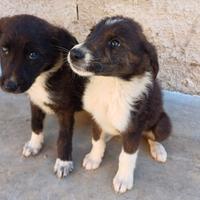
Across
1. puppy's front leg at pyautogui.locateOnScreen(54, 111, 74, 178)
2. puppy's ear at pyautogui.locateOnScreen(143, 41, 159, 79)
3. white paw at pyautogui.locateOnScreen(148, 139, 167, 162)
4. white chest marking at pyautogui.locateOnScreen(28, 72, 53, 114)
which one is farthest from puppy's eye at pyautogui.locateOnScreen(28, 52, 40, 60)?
white paw at pyautogui.locateOnScreen(148, 139, 167, 162)

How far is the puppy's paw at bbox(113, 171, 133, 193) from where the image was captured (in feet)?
9.73

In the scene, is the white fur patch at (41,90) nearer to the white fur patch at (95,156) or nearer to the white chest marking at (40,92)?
the white chest marking at (40,92)

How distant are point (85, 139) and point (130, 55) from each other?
1.03m

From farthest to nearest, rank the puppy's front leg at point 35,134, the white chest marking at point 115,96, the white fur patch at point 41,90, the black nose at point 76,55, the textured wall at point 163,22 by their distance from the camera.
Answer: the textured wall at point 163,22
the puppy's front leg at point 35,134
the white fur patch at point 41,90
the white chest marking at point 115,96
the black nose at point 76,55

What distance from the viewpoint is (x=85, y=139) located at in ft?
11.3

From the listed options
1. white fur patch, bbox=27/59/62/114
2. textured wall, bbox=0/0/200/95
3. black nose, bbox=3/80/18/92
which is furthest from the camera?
textured wall, bbox=0/0/200/95

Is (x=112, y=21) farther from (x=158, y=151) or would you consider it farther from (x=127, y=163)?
(x=158, y=151)

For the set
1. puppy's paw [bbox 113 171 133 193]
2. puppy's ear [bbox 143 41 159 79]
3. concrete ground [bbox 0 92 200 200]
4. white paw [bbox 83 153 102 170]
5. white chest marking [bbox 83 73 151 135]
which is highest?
puppy's ear [bbox 143 41 159 79]

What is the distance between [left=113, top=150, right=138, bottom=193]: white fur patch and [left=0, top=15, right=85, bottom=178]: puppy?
351mm

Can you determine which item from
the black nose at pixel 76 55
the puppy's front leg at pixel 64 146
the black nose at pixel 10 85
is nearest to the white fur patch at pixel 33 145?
the puppy's front leg at pixel 64 146

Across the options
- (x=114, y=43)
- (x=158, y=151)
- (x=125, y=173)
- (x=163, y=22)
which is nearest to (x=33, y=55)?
(x=114, y=43)

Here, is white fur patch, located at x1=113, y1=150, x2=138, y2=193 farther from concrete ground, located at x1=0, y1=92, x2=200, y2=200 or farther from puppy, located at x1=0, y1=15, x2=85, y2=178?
puppy, located at x1=0, y1=15, x2=85, y2=178

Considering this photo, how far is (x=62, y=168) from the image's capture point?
10.1 feet

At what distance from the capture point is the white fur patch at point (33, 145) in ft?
10.7
